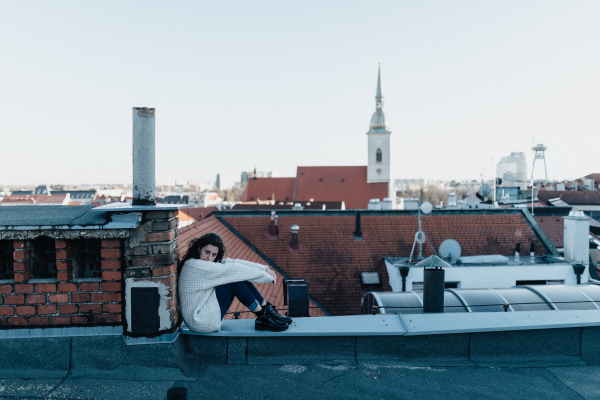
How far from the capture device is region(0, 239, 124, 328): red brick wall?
3236 mm

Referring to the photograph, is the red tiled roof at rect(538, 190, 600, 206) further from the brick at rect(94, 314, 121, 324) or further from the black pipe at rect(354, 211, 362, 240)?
the brick at rect(94, 314, 121, 324)

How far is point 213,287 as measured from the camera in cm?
356

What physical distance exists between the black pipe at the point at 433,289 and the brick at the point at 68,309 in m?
3.58

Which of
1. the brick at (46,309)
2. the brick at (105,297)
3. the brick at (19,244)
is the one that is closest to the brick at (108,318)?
the brick at (105,297)

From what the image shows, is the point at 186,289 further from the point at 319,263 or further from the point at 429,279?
the point at 319,263

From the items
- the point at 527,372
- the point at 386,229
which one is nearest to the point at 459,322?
the point at 527,372

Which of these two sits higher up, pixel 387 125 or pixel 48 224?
pixel 387 125

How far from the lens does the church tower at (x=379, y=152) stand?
62.1 metres

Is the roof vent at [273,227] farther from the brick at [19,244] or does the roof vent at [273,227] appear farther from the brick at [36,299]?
the brick at [19,244]

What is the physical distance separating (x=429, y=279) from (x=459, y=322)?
1.19 m

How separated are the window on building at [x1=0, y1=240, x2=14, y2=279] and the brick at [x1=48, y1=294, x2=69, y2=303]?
404 millimetres

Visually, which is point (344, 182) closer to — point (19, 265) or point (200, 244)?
point (200, 244)

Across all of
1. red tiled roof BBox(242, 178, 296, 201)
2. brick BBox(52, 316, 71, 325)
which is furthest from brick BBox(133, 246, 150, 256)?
red tiled roof BBox(242, 178, 296, 201)

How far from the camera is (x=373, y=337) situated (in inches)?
146
